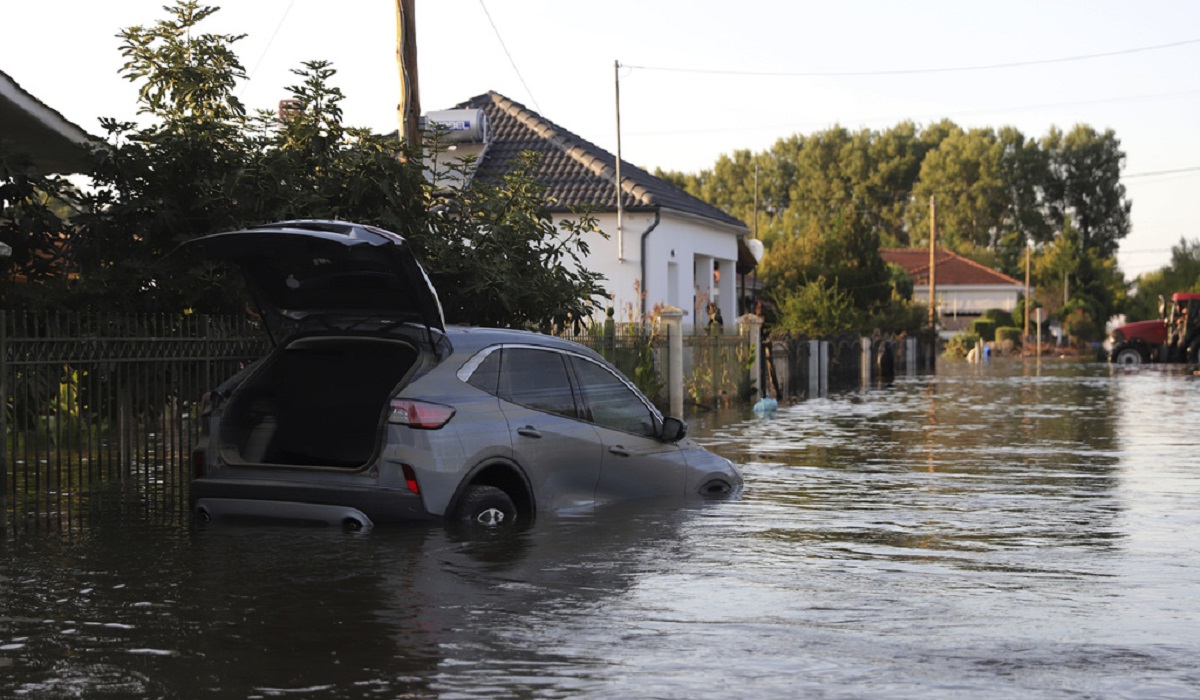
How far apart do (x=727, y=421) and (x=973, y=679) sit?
19415 mm

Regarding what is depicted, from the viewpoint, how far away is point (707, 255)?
4219 centimetres

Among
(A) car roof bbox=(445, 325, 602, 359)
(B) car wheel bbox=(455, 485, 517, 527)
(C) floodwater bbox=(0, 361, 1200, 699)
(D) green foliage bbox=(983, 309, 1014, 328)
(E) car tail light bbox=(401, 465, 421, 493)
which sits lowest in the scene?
(C) floodwater bbox=(0, 361, 1200, 699)

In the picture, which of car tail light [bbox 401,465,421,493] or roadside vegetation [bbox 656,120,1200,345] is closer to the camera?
car tail light [bbox 401,465,421,493]

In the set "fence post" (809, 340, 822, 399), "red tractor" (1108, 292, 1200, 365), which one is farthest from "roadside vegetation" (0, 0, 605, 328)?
"red tractor" (1108, 292, 1200, 365)

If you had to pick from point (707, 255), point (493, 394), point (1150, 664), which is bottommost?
point (1150, 664)

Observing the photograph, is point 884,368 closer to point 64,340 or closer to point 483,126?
point 483,126

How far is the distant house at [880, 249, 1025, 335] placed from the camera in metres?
109

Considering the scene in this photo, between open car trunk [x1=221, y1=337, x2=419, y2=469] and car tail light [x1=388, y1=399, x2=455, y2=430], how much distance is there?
2.38 ft

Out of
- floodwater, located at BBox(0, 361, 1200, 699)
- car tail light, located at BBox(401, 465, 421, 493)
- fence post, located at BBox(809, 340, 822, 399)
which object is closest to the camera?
floodwater, located at BBox(0, 361, 1200, 699)

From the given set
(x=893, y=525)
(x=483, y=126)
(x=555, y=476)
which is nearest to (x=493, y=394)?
(x=555, y=476)

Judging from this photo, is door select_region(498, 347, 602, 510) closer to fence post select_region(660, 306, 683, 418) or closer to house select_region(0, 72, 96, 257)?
house select_region(0, 72, 96, 257)

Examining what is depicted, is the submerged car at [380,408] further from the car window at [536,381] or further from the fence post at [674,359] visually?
the fence post at [674,359]

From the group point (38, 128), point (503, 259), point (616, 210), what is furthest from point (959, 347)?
point (38, 128)

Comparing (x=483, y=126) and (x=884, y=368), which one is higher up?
(x=483, y=126)
